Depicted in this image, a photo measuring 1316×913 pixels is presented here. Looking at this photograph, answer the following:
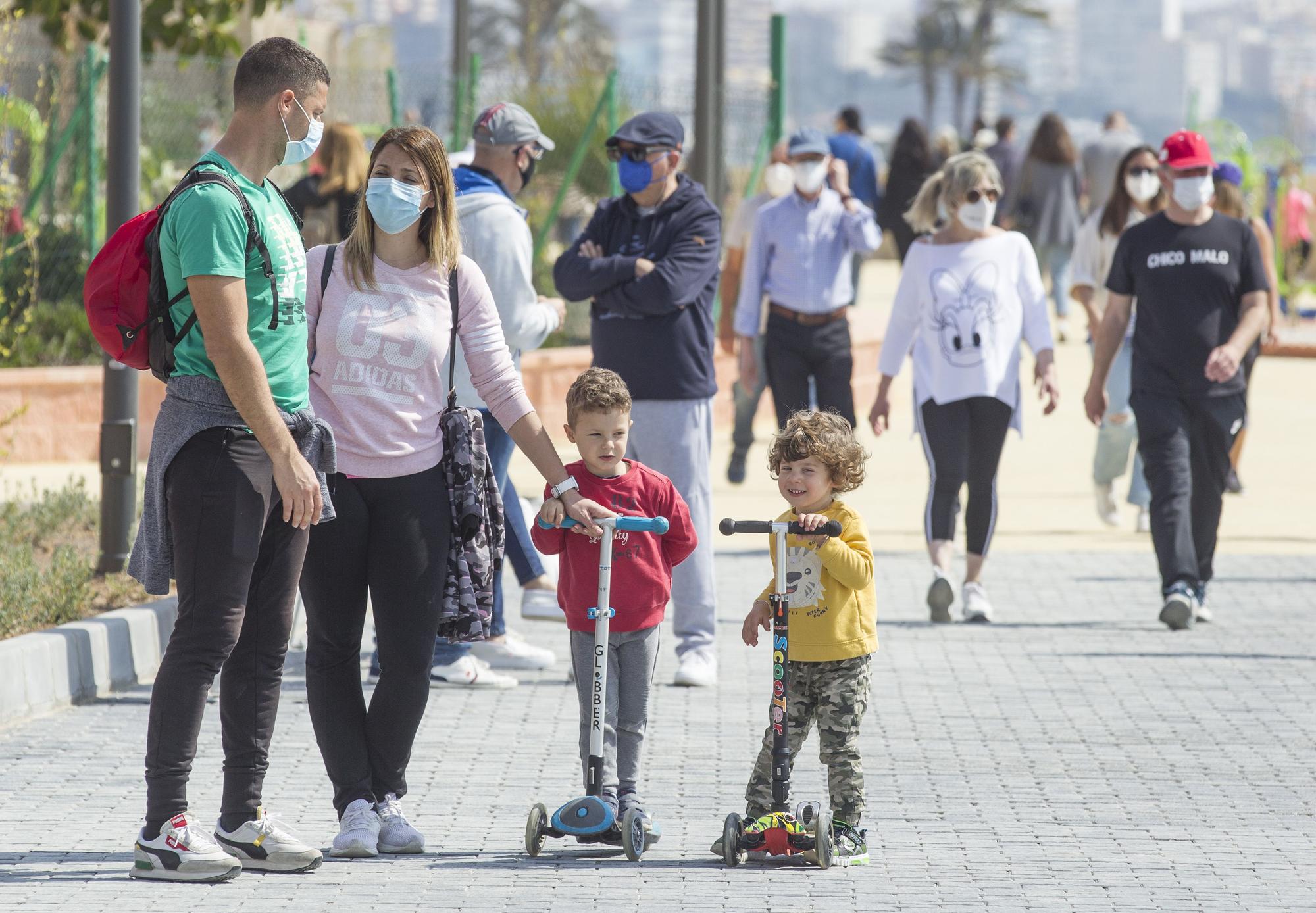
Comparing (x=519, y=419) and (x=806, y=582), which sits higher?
(x=519, y=419)

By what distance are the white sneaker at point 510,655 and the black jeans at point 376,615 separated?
7.92 feet

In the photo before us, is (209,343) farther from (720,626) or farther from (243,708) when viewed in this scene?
(720,626)

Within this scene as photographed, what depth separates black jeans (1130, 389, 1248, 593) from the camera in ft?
27.2

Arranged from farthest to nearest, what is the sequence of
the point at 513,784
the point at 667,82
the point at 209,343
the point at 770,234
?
the point at 667,82, the point at 770,234, the point at 513,784, the point at 209,343

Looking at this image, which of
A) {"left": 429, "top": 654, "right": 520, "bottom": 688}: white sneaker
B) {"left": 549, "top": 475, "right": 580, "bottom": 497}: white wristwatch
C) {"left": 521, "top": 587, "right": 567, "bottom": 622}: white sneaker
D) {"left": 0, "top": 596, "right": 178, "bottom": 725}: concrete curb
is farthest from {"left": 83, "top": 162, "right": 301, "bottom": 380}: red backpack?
{"left": 521, "top": 587, "right": 567, "bottom": 622}: white sneaker

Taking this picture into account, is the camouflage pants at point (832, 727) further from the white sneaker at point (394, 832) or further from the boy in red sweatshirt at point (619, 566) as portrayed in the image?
the white sneaker at point (394, 832)

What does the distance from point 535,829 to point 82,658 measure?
8.47 feet

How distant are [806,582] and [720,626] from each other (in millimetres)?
3367

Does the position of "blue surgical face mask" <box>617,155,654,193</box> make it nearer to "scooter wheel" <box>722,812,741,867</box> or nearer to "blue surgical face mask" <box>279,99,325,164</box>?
"blue surgical face mask" <box>279,99,325,164</box>

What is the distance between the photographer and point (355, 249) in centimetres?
498

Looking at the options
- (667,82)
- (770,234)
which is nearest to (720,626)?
(770,234)

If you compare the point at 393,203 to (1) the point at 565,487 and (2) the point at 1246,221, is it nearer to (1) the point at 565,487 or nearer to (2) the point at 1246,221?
(1) the point at 565,487

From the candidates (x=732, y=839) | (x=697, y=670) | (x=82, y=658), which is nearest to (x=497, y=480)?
(x=697, y=670)

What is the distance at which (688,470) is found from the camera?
7059 millimetres
